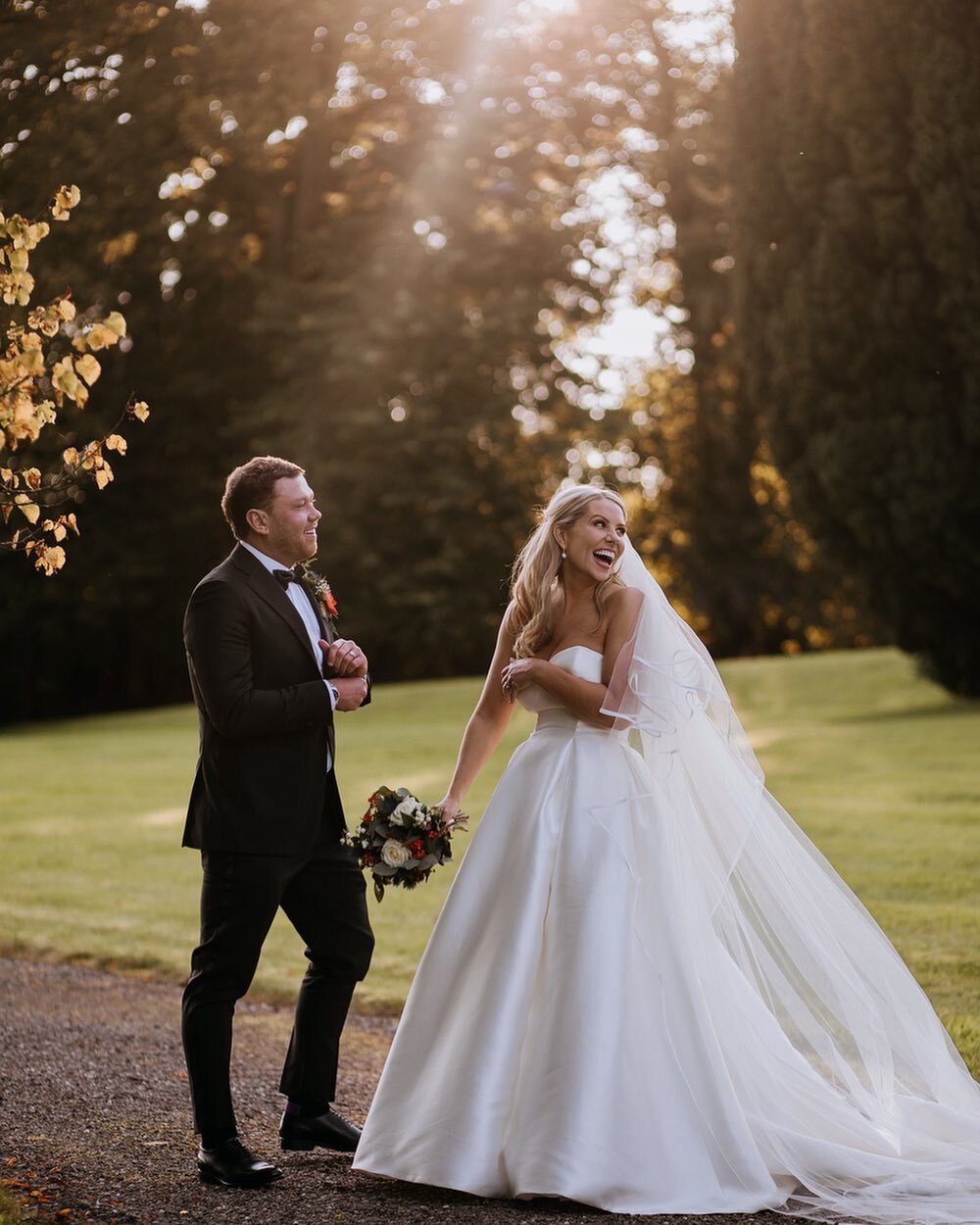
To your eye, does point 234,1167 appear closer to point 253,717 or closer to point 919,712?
point 253,717

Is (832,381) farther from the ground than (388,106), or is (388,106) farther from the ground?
(388,106)

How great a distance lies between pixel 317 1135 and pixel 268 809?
113cm

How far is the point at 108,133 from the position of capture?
2186cm

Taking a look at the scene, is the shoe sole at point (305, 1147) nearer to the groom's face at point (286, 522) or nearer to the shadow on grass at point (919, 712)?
the groom's face at point (286, 522)

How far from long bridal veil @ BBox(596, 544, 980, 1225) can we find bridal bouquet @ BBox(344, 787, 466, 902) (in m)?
0.61

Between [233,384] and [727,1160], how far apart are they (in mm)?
27387

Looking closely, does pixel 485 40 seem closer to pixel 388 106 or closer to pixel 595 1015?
pixel 388 106

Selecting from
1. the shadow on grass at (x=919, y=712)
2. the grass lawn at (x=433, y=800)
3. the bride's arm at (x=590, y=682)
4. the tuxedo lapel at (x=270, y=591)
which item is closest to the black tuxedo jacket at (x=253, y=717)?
the tuxedo lapel at (x=270, y=591)

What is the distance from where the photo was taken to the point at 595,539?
4.71 m

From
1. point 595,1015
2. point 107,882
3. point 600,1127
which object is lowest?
point 107,882

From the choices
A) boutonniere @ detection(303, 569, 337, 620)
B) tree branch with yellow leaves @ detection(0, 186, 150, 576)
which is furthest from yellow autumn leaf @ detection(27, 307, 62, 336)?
boutonniere @ detection(303, 569, 337, 620)

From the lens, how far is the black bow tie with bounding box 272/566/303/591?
15.2ft

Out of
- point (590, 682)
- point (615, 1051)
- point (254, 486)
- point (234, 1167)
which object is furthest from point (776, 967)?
point (254, 486)

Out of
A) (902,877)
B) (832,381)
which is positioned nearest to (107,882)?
(902,877)
